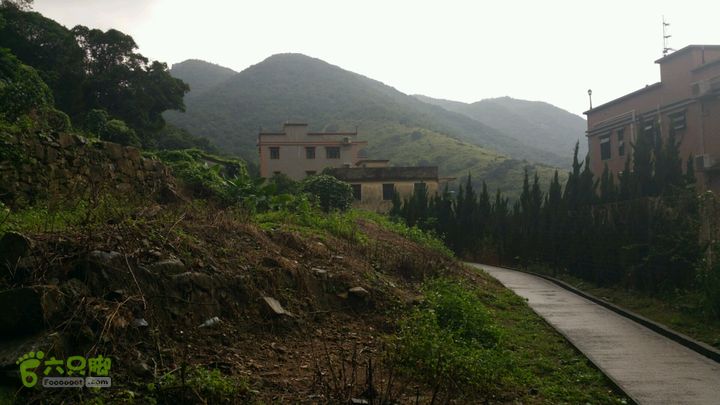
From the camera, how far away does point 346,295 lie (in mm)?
Result: 8766

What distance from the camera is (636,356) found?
8352 millimetres

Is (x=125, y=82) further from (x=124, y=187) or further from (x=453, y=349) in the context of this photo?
(x=453, y=349)

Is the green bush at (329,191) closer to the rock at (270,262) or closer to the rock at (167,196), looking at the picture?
the rock at (167,196)

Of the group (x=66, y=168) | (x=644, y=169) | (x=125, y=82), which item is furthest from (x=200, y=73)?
(x=66, y=168)

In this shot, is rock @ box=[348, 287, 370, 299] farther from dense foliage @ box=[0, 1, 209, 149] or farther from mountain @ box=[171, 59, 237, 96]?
mountain @ box=[171, 59, 237, 96]

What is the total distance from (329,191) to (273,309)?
59.7 feet

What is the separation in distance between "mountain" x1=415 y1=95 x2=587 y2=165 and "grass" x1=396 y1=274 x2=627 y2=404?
13027cm

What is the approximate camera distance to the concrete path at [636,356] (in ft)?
21.6

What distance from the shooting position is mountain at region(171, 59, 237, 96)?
128562 millimetres

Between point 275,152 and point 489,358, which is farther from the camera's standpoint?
point 275,152

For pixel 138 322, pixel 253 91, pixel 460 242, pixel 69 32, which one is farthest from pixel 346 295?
pixel 253 91

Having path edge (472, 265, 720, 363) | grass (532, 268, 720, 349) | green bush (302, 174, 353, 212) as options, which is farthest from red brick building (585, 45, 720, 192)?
path edge (472, 265, 720, 363)

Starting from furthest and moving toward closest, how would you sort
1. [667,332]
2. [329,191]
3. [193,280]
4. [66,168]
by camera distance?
[329,191], [66,168], [667,332], [193,280]

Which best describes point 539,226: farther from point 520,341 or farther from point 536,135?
point 536,135
